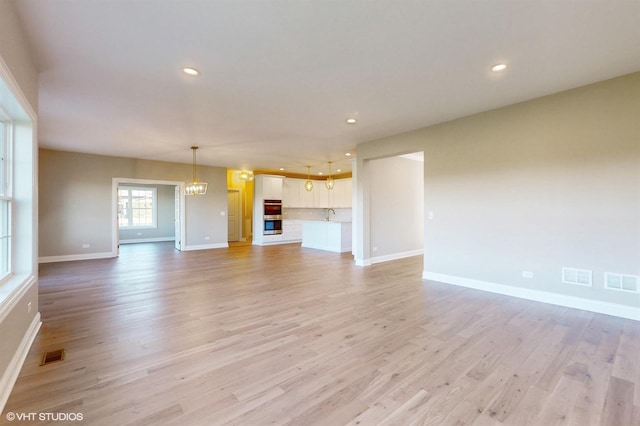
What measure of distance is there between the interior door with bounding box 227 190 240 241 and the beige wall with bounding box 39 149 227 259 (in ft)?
9.85

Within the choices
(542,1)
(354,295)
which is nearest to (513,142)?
(542,1)

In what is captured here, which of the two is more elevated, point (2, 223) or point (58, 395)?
point (2, 223)

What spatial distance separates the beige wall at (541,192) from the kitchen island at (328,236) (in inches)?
141

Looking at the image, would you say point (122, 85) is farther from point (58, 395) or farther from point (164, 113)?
point (58, 395)

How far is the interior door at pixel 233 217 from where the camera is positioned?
11555mm

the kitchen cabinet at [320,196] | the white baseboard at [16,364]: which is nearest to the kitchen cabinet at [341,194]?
the kitchen cabinet at [320,196]

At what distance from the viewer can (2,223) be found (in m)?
2.54

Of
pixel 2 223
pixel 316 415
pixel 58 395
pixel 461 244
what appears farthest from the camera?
pixel 461 244

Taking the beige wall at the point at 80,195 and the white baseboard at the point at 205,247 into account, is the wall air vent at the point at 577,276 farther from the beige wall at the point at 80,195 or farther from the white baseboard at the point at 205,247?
the beige wall at the point at 80,195

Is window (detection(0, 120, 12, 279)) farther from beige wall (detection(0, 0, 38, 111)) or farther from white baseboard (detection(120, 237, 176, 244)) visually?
white baseboard (detection(120, 237, 176, 244))

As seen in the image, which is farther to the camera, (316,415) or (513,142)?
(513,142)

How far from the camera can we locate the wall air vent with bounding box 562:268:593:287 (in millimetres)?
3508

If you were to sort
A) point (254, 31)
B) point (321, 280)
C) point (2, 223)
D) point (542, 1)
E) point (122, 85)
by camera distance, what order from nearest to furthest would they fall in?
point (542, 1)
point (254, 31)
point (2, 223)
point (122, 85)
point (321, 280)

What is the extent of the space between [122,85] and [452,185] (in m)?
4.98
